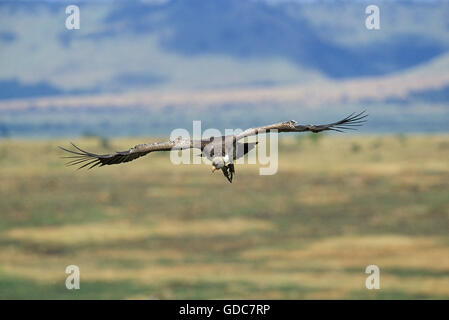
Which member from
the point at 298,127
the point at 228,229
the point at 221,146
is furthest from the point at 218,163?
the point at 228,229

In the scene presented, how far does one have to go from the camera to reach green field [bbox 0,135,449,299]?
4712 cm

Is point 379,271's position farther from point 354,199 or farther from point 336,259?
point 354,199

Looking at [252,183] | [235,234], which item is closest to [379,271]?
[235,234]

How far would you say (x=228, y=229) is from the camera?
6116 centimetres

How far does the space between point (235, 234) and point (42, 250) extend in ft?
36.9

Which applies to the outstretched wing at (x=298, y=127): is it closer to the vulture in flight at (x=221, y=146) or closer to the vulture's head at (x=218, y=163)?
the vulture in flight at (x=221, y=146)

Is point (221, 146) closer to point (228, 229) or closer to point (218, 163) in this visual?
point (218, 163)

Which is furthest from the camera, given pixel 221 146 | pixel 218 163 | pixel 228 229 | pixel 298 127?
pixel 228 229

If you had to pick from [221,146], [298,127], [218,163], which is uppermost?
[298,127]

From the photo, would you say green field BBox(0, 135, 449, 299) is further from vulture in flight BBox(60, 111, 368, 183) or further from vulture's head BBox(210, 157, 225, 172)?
vulture's head BBox(210, 157, 225, 172)

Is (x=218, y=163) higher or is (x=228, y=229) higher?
(x=228, y=229)

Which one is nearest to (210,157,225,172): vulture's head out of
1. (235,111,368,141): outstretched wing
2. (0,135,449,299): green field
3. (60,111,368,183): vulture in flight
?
(60,111,368,183): vulture in flight

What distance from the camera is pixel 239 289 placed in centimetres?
4606

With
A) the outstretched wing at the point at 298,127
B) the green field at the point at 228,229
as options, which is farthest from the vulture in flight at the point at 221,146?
the green field at the point at 228,229
